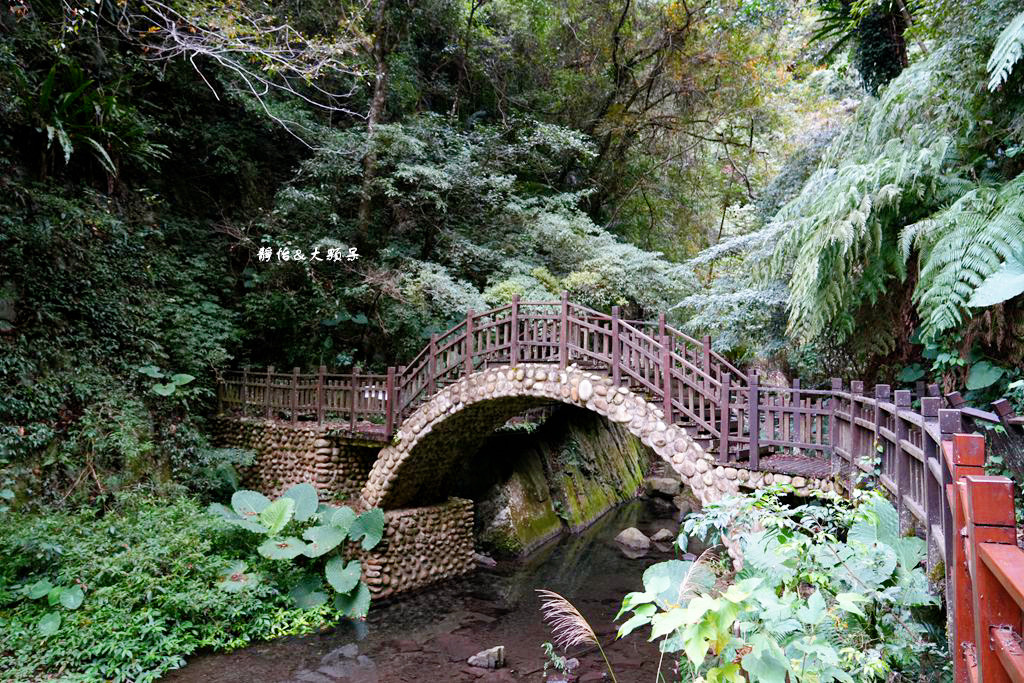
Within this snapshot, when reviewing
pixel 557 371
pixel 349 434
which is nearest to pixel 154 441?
pixel 349 434

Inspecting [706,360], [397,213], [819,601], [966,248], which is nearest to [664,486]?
[397,213]

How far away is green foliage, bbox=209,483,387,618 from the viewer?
8820 millimetres

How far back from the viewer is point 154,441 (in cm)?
1013

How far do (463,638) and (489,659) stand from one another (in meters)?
0.98

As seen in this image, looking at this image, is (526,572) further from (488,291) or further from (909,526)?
(909,526)

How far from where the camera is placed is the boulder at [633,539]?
39.8 feet

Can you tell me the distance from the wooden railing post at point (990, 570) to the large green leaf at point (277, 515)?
895cm

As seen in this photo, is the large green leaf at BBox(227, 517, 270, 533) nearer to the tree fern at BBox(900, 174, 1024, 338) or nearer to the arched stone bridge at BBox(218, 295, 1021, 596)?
the arched stone bridge at BBox(218, 295, 1021, 596)

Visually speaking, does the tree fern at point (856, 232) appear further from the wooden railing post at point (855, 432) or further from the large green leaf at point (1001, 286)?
the wooden railing post at point (855, 432)

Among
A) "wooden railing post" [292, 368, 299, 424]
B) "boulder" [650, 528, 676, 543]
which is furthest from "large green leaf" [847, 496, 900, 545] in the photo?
"wooden railing post" [292, 368, 299, 424]

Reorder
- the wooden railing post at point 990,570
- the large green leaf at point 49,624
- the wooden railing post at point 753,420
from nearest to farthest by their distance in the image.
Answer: the wooden railing post at point 990,570 < the wooden railing post at point 753,420 < the large green leaf at point 49,624

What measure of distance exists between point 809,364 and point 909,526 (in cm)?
604

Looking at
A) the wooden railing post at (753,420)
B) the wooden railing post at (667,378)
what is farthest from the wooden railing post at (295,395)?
the wooden railing post at (753,420)

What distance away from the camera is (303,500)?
31.3ft
